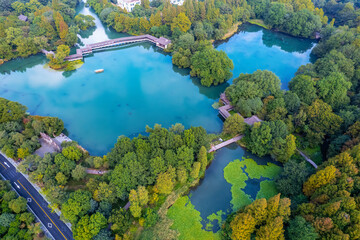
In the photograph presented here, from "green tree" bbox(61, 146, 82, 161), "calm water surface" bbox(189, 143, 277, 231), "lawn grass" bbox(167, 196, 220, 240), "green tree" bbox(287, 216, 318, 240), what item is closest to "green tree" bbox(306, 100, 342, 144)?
"calm water surface" bbox(189, 143, 277, 231)

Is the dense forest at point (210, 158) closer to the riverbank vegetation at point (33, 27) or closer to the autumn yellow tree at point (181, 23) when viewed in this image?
the riverbank vegetation at point (33, 27)

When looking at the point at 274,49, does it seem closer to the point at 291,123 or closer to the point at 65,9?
the point at 291,123

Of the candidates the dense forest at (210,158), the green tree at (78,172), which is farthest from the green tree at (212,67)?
the green tree at (78,172)

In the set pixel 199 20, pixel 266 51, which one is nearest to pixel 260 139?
pixel 266 51

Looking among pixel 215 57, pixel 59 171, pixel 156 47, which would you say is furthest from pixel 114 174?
pixel 156 47

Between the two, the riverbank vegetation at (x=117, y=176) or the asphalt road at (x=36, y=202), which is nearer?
the riverbank vegetation at (x=117, y=176)

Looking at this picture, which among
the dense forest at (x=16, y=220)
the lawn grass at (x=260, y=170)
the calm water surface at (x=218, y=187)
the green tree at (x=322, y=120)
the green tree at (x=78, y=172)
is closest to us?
the dense forest at (x=16, y=220)

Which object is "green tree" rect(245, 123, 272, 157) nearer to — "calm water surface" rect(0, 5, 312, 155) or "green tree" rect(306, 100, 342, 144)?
"calm water surface" rect(0, 5, 312, 155)
